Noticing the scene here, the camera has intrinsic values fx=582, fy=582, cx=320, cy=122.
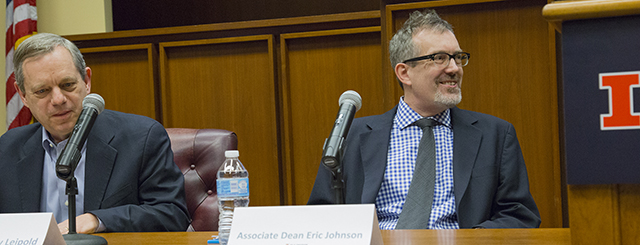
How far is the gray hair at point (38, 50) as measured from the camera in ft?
5.55

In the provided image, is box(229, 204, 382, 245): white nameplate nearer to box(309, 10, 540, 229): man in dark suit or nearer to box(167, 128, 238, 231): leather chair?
box(309, 10, 540, 229): man in dark suit

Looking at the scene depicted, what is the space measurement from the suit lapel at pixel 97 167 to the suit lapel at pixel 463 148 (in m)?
1.00

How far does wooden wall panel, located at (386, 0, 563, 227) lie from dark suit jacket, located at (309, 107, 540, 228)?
3.17 ft

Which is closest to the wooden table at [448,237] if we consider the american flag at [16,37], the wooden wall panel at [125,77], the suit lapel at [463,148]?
the suit lapel at [463,148]

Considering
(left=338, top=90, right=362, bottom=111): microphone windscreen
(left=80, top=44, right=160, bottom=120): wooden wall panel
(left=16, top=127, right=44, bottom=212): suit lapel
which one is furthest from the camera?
(left=80, top=44, right=160, bottom=120): wooden wall panel

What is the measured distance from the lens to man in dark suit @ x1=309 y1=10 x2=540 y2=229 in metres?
1.67

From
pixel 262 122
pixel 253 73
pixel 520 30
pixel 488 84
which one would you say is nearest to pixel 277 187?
pixel 262 122

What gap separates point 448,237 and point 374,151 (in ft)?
2.26

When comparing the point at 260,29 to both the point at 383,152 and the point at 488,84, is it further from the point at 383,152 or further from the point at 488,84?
the point at 383,152

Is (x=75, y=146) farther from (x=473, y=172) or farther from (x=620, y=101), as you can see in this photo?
(x=473, y=172)

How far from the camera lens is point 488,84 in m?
2.76

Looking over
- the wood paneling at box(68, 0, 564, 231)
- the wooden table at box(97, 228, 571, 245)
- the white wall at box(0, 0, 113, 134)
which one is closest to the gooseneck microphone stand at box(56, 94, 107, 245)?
the wooden table at box(97, 228, 571, 245)

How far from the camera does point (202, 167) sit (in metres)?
1.97

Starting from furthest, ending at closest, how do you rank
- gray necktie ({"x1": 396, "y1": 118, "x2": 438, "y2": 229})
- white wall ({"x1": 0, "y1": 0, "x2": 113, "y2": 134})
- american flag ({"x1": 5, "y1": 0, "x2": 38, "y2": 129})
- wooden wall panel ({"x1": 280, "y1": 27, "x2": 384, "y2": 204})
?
white wall ({"x1": 0, "y1": 0, "x2": 113, "y2": 134}) → american flag ({"x1": 5, "y1": 0, "x2": 38, "y2": 129}) → wooden wall panel ({"x1": 280, "y1": 27, "x2": 384, "y2": 204}) → gray necktie ({"x1": 396, "y1": 118, "x2": 438, "y2": 229})
